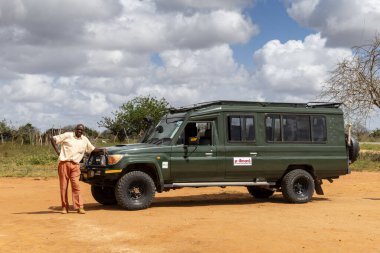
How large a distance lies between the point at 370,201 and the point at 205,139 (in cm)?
423

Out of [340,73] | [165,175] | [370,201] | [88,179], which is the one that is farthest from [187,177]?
[340,73]

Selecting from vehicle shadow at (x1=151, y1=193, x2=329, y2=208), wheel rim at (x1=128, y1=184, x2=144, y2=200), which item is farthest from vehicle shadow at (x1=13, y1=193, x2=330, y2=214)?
wheel rim at (x1=128, y1=184, x2=144, y2=200)

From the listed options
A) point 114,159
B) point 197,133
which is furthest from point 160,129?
point 114,159

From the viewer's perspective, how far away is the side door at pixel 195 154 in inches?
451

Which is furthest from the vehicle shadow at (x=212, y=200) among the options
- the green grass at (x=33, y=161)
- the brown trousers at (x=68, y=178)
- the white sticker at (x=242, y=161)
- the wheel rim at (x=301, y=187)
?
the green grass at (x=33, y=161)

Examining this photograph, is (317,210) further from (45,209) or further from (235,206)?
(45,209)

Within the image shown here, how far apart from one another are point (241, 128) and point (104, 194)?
3327mm

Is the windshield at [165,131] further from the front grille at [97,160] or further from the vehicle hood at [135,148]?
the front grille at [97,160]

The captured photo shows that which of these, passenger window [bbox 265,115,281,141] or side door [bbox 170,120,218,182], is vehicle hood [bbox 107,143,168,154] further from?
passenger window [bbox 265,115,281,141]

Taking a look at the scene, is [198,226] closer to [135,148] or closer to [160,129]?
[135,148]

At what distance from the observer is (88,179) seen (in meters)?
11.2

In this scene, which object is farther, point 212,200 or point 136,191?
point 212,200

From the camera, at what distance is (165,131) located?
1191cm

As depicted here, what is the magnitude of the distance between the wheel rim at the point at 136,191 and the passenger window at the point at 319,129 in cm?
432
